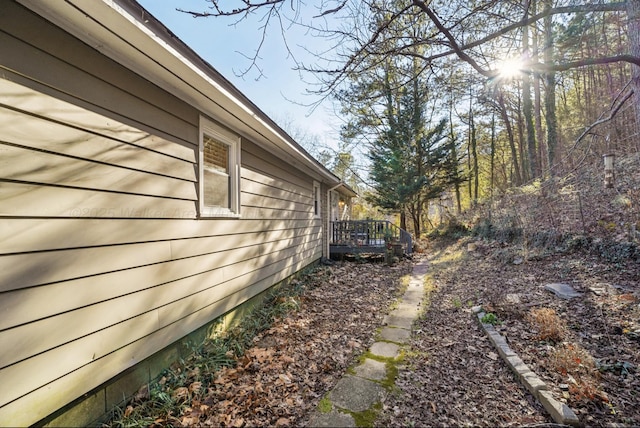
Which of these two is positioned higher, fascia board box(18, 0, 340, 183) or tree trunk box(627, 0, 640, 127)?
tree trunk box(627, 0, 640, 127)

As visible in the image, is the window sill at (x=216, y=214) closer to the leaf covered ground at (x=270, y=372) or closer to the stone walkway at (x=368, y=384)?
the leaf covered ground at (x=270, y=372)

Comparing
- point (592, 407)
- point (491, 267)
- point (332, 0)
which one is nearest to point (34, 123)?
point (332, 0)

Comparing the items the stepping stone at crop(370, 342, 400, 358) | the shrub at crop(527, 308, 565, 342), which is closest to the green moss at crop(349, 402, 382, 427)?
the stepping stone at crop(370, 342, 400, 358)

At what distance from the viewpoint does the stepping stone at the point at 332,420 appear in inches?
86.7

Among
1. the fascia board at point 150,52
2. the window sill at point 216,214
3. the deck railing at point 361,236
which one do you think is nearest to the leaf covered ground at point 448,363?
the window sill at point 216,214

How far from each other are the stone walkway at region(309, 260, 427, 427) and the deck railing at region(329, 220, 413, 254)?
16.1 ft

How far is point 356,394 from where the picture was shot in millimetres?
2576

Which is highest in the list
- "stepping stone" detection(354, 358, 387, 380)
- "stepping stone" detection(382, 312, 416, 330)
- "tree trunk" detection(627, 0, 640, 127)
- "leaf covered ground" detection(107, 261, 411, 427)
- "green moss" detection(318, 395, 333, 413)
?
"tree trunk" detection(627, 0, 640, 127)

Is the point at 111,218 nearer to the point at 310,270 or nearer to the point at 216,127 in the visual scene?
the point at 216,127

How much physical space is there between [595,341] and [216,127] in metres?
5.21

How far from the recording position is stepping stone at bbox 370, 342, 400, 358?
335 centimetres

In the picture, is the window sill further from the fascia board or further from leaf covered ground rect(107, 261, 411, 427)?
leaf covered ground rect(107, 261, 411, 427)

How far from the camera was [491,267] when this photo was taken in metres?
6.90

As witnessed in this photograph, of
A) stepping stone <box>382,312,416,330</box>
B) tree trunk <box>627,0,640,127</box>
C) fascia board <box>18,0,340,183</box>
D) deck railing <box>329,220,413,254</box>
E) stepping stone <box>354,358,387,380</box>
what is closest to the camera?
fascia board <box>18,0,340,183</box>
